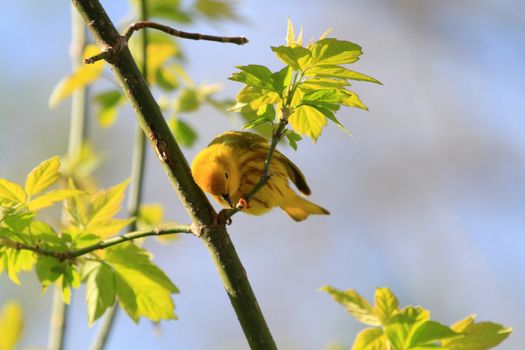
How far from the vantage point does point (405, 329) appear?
0.67m

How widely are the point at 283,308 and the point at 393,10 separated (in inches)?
108

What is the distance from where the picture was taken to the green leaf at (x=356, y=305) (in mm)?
705

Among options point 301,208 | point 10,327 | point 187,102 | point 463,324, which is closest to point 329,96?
point 463,324

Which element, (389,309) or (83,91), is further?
(83,91)

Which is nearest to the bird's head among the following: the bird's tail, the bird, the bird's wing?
the bird

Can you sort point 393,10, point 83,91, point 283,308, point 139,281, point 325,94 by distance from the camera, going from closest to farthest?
point 325,94
point 139,281
point 83,91
point 283,308
point 393,10

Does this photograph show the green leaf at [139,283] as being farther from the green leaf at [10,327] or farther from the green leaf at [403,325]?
the green leaf at [403,325]

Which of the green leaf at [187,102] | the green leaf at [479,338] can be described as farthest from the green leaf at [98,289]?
the green leaf at [187,102]

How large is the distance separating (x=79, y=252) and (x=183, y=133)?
0.61m

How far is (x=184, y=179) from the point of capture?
685 millimetres

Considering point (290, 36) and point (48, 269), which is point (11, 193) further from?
point (290, 36)

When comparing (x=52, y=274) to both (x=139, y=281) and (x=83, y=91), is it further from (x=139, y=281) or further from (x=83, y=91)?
(x=83, y=91)

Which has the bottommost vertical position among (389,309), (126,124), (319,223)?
(389,309)

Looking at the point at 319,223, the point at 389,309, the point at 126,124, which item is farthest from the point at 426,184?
the point at 389,309
